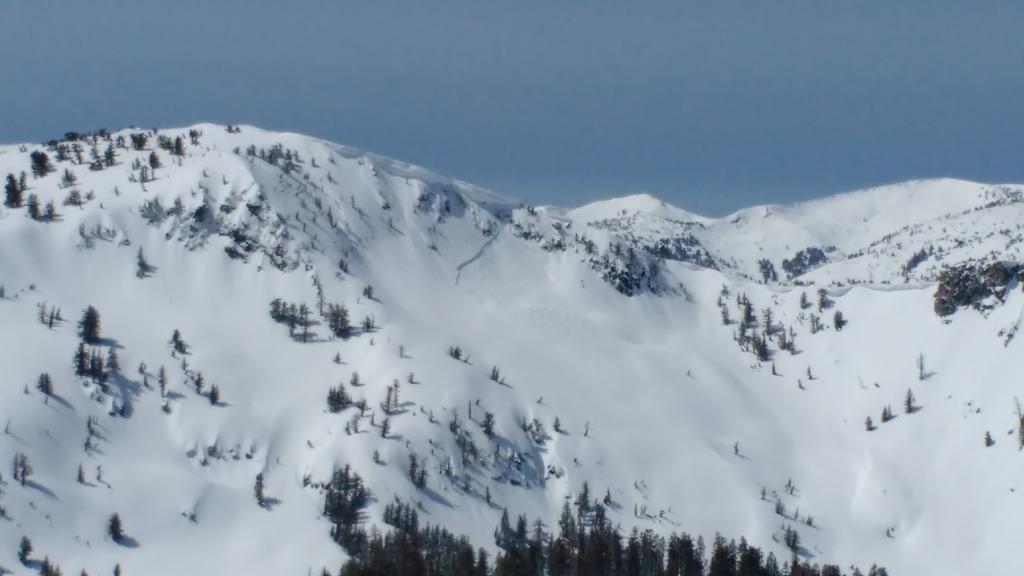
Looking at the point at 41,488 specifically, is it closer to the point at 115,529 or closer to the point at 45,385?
the point at 115,529

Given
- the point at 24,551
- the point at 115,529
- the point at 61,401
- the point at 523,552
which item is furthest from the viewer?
the point at 61,401

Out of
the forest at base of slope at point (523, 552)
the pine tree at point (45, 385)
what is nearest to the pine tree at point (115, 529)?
the pine tree at point (45, 385)

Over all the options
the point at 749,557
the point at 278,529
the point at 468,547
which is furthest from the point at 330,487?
the point at 749,557

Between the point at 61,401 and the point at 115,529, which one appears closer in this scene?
the point at 115,529

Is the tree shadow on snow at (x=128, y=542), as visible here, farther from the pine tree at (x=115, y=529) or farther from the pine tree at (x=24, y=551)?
the pine tree at (x=24, y=551)

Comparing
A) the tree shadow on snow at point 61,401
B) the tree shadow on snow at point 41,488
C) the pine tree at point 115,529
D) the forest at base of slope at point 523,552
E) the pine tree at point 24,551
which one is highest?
the tree shadow on snow at point 61,401

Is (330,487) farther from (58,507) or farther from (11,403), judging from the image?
(11,403)

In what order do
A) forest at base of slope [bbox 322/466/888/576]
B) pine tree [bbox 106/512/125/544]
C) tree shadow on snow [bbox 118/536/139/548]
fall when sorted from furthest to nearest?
pine tree [bbox 106/512/125/544], tree shadow on snow [bbox 118/536/139/548], forest at base of slope [bbox 322/466/888/576]

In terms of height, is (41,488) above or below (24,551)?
above

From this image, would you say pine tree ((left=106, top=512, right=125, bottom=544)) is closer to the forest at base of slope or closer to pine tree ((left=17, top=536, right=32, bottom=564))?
pine tree ((left=17, top=536, right=32, bottom=564))

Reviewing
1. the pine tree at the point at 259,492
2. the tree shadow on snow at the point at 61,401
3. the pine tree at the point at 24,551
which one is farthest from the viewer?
the tree shadow on snow at the point at 61,401

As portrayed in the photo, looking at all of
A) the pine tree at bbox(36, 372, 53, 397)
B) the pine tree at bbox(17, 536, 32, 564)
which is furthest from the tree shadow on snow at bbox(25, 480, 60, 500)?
the pine tree at bbox(36, 372, 53, 397)

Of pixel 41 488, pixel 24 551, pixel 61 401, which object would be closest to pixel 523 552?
pixel 24 551
